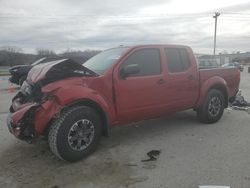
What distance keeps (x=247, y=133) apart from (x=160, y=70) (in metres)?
2.22

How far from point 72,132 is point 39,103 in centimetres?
65

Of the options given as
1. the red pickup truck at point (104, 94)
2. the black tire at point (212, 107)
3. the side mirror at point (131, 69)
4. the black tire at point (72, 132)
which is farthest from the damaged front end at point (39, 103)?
the black tire at point (212, 107)

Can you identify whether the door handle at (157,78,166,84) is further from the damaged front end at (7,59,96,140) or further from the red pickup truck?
the damaged front end at (7,59,96,140)

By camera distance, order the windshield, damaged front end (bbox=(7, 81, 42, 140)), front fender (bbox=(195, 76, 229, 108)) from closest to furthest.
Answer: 1. damaged front end (bbox=(7, 81, 42, 140))
2. the windshield
3. front fender (bbox=(195, 76, 229, 108))

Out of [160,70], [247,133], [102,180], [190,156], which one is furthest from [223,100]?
[102,180]

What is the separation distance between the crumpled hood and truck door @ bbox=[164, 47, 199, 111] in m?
1.94

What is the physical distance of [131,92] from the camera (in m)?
5.11

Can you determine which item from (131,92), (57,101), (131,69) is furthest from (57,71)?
(131,92)

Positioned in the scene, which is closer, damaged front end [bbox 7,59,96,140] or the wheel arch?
damaged front end [bbox 7,59,96,140]

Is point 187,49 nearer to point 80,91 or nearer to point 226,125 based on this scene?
point 226,125

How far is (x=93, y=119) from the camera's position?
181 inches

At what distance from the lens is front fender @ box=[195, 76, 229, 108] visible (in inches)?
253

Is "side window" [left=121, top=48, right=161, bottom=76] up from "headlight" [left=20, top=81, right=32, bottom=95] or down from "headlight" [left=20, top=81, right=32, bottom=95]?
up

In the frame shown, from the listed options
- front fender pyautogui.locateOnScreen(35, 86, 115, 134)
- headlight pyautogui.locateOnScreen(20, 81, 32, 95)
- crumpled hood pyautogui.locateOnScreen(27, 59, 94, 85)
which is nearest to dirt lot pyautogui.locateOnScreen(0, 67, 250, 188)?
front fender pyautogui.locateOnScreen(35, 86, 115, 134)
